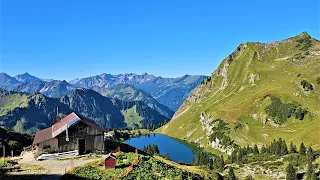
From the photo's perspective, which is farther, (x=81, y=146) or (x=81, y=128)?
(x=81, y=146)

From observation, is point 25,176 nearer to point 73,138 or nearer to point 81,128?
point 73,138

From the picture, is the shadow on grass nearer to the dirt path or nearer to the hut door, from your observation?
the dirt path

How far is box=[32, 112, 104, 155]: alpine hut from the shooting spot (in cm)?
7475

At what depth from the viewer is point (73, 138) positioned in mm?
76000

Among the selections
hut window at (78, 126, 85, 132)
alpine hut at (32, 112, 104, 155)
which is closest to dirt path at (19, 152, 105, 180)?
alpine hut at (32, 112, 104, 155)

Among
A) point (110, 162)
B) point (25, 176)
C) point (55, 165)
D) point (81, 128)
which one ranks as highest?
point (81, 128)

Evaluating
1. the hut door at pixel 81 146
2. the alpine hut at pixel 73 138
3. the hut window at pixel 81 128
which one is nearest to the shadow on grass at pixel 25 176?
the alpine hut at pixel 73 138

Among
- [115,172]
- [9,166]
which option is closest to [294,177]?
[115,172]

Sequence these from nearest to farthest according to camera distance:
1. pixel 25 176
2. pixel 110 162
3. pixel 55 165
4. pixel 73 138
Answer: pixel 25 176
pixel 110 162
pixel 55 165
pixel 73 138

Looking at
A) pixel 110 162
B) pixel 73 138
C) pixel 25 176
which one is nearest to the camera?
pixel 25 176

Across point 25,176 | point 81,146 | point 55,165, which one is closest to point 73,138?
point 81,146

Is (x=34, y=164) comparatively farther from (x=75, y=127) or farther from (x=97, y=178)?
(x=97, y=178)

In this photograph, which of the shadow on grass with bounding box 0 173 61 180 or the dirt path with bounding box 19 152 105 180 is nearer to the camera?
the shadow on grass with bounding box 0 173 61 180

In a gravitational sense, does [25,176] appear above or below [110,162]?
below
